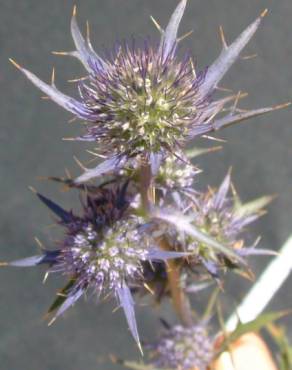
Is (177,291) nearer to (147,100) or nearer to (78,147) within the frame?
(147,100)

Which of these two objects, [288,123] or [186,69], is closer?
[186,69]

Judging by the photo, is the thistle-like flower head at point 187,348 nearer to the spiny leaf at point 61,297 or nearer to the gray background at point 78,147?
the spiny leaf at point 61,297

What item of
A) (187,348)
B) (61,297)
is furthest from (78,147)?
(61,297)

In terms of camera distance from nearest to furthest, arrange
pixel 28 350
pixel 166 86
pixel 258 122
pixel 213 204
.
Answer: pixel 166 86 < pixel 213 204 < pixel 28 350 < pixel 258 122

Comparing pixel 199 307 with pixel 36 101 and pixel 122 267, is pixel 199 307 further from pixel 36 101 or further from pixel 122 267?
pixel 122 267

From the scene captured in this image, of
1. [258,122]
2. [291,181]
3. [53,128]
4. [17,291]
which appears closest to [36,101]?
[53,128]
